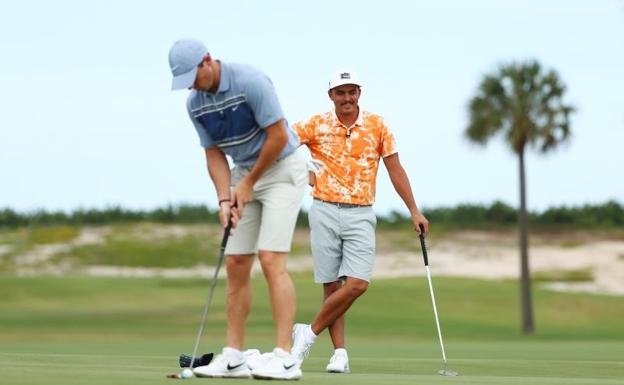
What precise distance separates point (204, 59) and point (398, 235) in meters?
48.0

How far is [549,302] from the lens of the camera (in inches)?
1647

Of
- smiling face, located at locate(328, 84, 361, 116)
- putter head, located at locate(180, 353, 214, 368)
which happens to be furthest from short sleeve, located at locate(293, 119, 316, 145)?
putter head, located at locate(180, 353, 214, 368)

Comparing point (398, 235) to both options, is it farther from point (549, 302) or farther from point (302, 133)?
point (302, 133)

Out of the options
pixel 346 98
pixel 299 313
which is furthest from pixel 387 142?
pixel 299 313

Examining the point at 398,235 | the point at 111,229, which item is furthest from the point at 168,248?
the point at 398,235

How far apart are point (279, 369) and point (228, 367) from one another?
418mm

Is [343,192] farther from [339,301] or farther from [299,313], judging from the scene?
[299,313]

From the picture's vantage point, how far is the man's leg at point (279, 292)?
26.8 feet

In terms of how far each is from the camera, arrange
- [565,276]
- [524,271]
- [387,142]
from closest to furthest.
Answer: [387,142] → [524,271] → [565,276]

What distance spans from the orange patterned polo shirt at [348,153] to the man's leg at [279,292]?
7.43 ft

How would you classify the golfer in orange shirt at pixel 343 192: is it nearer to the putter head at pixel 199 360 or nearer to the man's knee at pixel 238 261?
the putter head at pixel 199 360

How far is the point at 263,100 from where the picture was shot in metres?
7.96

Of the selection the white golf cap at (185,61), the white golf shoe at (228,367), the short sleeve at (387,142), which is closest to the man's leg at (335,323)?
the short sleeve at (387,142)

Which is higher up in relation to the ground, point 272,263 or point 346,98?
point 346,98
